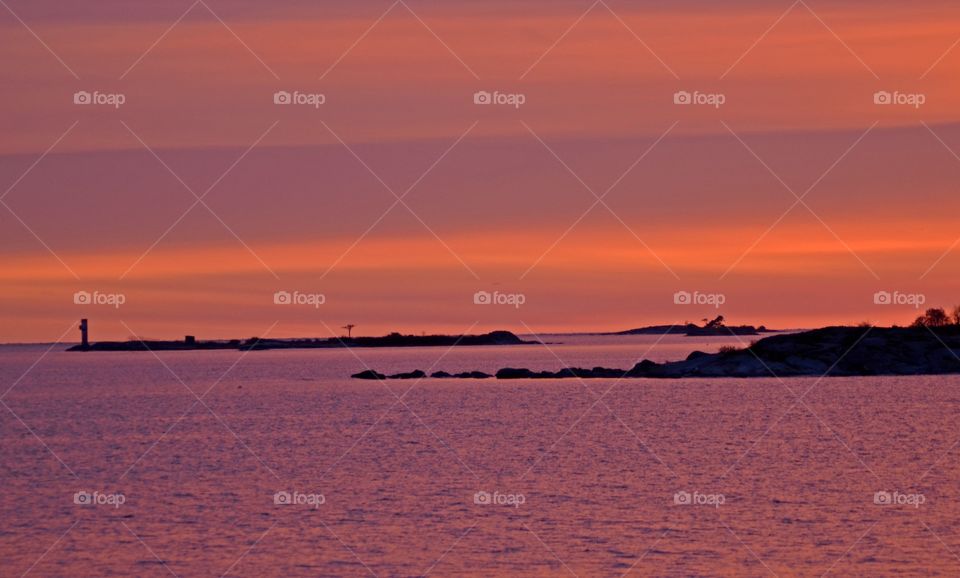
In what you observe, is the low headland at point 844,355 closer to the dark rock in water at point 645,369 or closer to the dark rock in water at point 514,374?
the dark rock in water at point 645,369

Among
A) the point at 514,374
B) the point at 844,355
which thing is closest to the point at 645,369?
the point at 514,374

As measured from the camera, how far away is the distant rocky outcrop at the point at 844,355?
451ft

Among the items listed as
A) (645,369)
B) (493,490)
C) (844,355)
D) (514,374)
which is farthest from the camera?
(514,374)

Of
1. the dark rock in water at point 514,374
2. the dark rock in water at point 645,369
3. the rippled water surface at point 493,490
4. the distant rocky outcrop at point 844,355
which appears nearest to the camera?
the rippled water surface at point 493,490

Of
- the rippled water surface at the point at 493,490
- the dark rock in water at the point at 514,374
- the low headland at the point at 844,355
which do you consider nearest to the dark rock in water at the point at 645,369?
the low headland at the point at 844,355

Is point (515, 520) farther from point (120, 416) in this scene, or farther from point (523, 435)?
point (120, 416)

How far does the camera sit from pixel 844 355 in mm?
136750

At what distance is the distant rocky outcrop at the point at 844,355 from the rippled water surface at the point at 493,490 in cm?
2799

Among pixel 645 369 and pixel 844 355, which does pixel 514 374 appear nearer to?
pixel 645 369

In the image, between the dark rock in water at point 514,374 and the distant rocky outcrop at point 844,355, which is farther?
the dark rock in water at point 514,374

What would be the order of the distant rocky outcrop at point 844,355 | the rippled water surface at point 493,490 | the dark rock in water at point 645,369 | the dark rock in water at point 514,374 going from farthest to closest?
the dark rock in water at point 514,374
the dark rock in water at point 645,369
the distant rocky outcrop at point 844,355
the rippled water surface at point 493,490

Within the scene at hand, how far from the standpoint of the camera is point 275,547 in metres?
41.7

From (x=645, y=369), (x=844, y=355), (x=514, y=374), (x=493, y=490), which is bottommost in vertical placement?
(x=493, y=490)

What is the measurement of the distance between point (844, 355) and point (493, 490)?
294 feet
